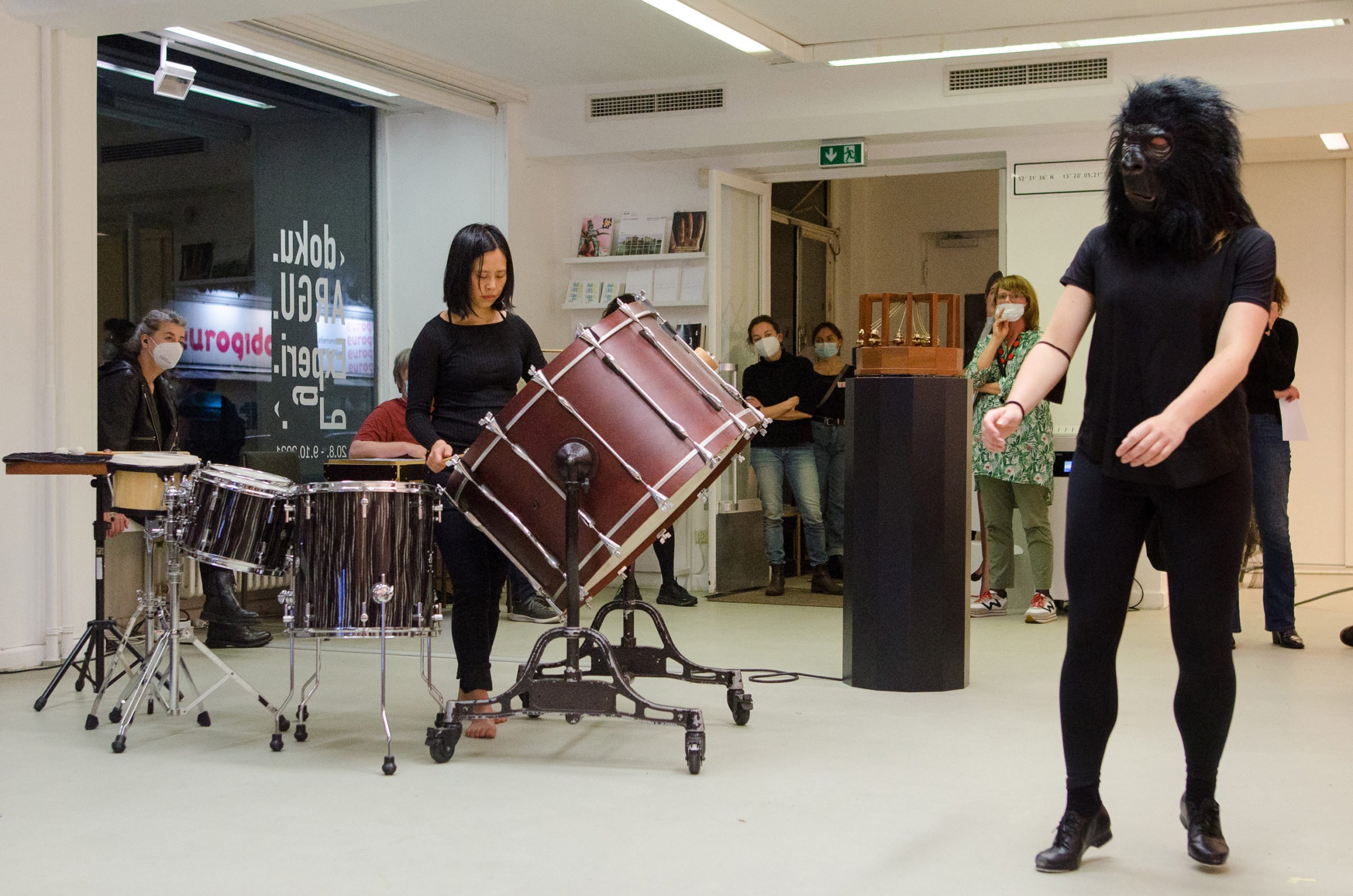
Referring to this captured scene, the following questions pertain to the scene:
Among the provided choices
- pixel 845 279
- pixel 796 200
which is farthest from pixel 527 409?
pixel 845 279

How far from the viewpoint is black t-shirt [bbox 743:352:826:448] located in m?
7.10

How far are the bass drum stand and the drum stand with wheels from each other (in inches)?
19.8

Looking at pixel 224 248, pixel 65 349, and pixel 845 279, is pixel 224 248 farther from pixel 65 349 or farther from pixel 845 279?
pixel 845 279

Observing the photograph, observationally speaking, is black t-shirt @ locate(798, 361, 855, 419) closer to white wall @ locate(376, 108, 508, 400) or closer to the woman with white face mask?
the woman with white face mask

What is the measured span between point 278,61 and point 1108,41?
3.83m

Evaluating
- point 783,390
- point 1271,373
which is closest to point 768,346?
point 783,390

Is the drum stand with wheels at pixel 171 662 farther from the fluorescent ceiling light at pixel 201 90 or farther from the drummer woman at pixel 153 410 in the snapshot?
the fluorescent ceiling light at pixel 201 90

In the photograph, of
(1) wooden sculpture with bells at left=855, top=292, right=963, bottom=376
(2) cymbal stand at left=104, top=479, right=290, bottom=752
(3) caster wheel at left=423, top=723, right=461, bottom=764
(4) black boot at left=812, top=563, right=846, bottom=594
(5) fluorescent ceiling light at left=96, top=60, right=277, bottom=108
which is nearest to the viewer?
(3) caster wheel at left=423, top=723, right=461, bottom=764

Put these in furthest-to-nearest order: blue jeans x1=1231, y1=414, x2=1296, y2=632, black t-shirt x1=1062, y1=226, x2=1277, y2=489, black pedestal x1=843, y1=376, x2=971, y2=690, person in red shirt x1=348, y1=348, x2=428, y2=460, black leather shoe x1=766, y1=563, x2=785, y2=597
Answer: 1. black leather shoe x1=766, y1=563, x2=785, y2=597
2. person in red shirt x1=348, y1=348, x2=428, y2=460
3. blue jeans x1=1231, y1=414, x2=1296, y2=632
4. black pedestal x1=843, y1=376, x2=971, y2=690
5. black t-shirt x1=1062, y1=226, x2=1277, y2=489

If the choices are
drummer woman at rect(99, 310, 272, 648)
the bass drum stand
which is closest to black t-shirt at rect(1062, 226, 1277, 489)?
the bass drum stand

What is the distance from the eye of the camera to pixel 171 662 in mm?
3752

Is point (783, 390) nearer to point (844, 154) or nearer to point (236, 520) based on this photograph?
point (844, 154)

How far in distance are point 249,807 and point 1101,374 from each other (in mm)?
2045

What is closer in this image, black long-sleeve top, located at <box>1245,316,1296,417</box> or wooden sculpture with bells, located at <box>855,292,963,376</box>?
wooden sculpture with bells, located at <box>855,292,963,376</box>
